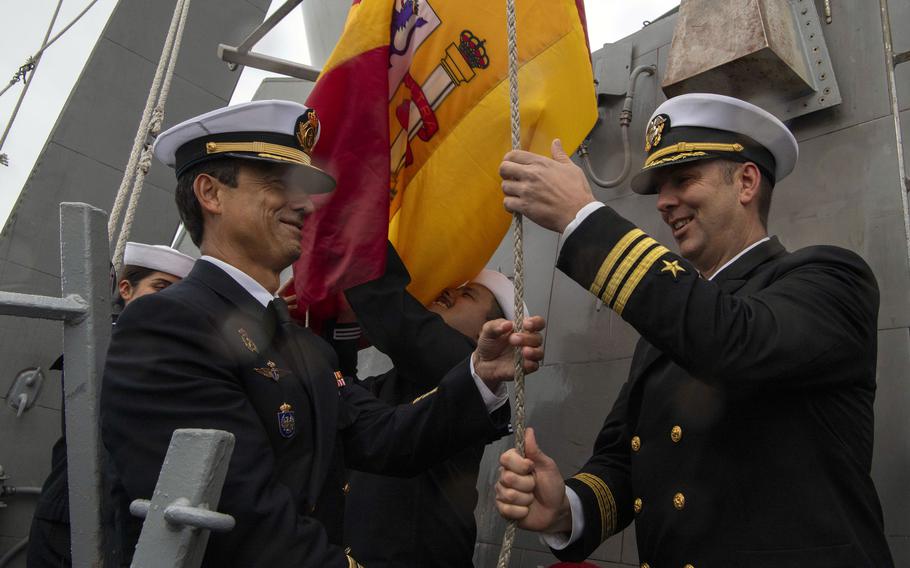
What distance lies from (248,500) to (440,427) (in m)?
0.70

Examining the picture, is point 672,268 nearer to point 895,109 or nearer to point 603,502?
point 603,502

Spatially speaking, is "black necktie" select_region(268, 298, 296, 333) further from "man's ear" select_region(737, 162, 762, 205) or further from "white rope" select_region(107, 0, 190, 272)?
"man's ear" select_region(737, 162, 762, 205)

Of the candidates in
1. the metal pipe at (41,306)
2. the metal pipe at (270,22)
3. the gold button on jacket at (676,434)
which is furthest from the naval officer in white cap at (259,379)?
the metal pipe at (270,22)

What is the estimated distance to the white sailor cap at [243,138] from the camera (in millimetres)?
2096

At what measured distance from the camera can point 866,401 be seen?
1.88 metres

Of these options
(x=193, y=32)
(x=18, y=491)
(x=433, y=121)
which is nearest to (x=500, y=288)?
(x=433, y=121)

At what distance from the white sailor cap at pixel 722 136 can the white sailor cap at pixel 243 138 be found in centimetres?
98

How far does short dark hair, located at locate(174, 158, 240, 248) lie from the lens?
2.09 meters

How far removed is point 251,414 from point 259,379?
127 mm

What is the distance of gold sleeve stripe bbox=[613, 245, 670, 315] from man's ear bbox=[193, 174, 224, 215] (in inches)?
41.0

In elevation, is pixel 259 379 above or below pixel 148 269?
below

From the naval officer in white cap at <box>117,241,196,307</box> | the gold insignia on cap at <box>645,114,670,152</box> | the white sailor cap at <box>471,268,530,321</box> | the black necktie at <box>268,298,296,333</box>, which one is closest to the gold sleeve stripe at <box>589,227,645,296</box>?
the gold insignia on cap at <box>645,114,670,152</box>

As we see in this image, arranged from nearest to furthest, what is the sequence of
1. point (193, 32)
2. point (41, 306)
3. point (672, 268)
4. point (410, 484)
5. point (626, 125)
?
point (41, 306), point (672, 268), point (410, 484), point (626, 125), point (193, 32)

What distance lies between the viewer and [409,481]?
8.78ft
